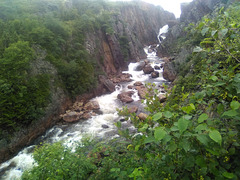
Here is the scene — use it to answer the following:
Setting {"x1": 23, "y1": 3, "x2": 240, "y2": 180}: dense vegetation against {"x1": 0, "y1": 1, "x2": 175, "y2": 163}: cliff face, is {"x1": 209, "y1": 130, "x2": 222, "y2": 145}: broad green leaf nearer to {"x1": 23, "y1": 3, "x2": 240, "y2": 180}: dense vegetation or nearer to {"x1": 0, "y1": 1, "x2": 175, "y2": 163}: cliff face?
{"x1": 23, "y1": 3, "x2": 240, "y2": 180}: dense vegetation

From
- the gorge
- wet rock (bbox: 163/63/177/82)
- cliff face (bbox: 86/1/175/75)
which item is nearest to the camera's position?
the gorge

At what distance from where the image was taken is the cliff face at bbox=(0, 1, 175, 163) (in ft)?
36.2

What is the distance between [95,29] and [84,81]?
546 inches

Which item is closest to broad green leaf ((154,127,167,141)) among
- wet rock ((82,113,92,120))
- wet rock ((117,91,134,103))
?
wet rock ((82,113,92,120))

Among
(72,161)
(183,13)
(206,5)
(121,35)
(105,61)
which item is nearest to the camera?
(72,161)

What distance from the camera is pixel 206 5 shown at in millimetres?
41781

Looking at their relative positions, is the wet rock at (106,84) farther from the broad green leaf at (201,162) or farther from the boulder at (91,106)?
the broad green leaf at (201,162)

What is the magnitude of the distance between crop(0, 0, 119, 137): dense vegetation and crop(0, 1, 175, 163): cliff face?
24 centimetres

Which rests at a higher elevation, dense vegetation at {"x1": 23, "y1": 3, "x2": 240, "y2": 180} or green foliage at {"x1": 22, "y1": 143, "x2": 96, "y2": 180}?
dense vegetation at {"x1": 23, "y1": 3, "x2": 240, "y2": 180}

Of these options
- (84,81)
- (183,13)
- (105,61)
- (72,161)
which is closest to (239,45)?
(72,161)

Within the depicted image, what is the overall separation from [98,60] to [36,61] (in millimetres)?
11528

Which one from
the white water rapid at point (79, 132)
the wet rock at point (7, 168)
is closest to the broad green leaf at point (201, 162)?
the white water rapid at point (79, 132)

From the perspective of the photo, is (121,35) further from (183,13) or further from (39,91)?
(183,13)

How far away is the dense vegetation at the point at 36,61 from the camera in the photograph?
11164 millimetres
